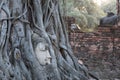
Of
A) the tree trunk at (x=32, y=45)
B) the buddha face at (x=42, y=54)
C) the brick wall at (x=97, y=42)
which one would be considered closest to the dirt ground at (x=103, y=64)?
the brick wall at (x=97, y=42)

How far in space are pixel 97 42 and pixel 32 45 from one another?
3.21 m

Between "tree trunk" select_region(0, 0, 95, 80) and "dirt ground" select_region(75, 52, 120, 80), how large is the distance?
48.3 inches

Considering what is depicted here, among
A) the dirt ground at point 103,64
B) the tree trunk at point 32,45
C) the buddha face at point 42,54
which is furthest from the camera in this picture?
the dirt ground at point 103,64

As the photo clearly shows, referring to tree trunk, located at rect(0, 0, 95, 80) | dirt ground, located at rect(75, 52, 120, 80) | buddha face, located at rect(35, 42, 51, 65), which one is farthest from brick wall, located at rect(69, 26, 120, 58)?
buddha face, located at rect(35, 42, 51, 65)

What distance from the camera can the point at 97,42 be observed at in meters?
8.08

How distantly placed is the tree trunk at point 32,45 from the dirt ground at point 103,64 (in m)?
1.23

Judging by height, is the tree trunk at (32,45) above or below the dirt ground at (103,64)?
above

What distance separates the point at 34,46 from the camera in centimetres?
517

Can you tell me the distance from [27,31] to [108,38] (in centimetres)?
325

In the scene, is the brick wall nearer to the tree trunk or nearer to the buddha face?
the tree trunk

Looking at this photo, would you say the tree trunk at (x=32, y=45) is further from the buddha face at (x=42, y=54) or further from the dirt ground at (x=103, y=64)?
the dirt ground at (x=103, y=64)

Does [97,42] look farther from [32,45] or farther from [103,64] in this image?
[32,45]

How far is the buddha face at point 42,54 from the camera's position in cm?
515

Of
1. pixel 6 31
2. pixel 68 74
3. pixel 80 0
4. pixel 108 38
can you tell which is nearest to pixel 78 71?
pixel 68 74
